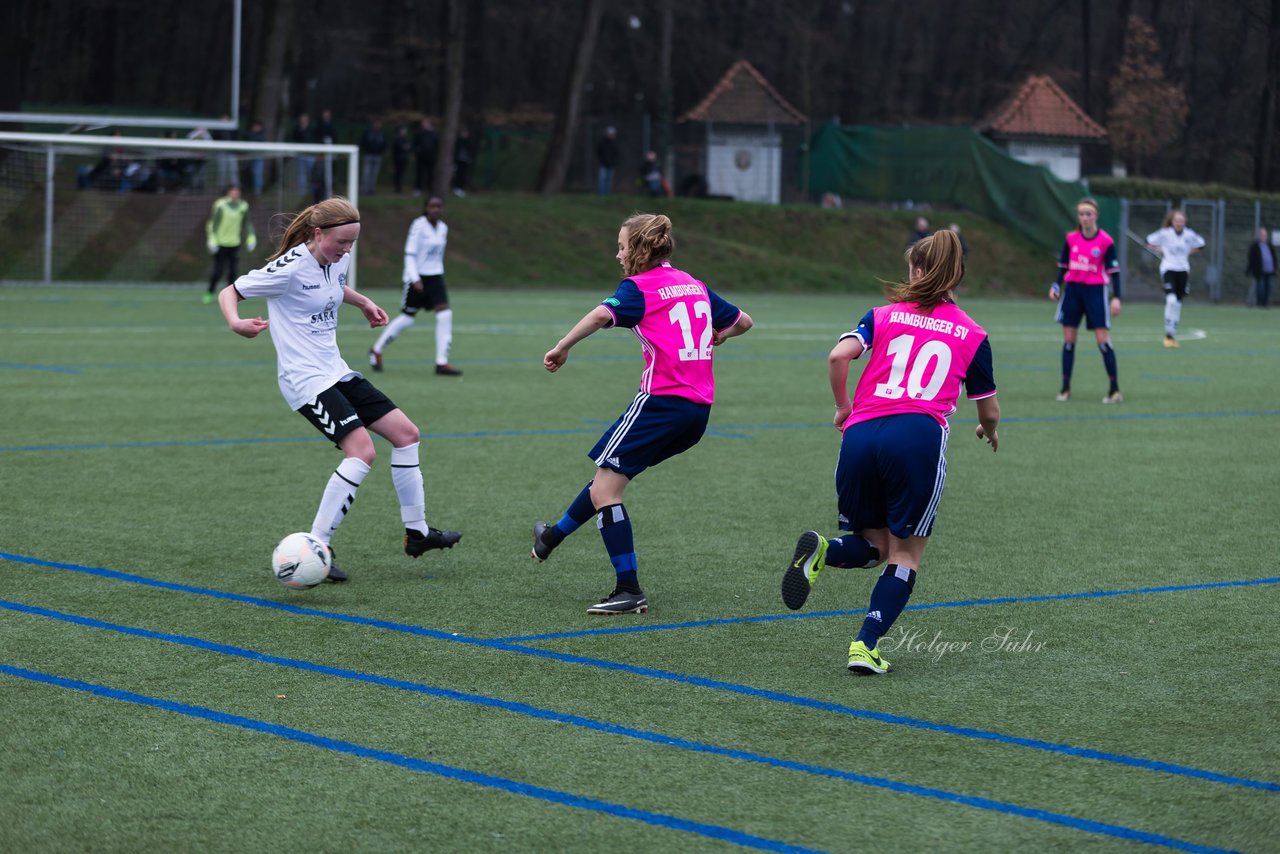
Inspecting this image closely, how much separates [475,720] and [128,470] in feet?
19.6

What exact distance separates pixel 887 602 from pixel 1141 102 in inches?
2057

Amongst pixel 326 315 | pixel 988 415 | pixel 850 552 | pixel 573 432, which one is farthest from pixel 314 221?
pixel 573 432

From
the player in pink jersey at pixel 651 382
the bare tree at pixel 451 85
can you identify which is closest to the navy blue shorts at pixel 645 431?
the player in pink jersey at pixel 651 382

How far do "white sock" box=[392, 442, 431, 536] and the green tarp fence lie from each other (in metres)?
38.0

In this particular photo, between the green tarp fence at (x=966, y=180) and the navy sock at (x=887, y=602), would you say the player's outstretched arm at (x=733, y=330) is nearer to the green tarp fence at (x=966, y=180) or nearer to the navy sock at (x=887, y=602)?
the navy sock at (x=887, y=602)

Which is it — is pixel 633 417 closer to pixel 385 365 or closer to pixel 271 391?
pixel 271 391

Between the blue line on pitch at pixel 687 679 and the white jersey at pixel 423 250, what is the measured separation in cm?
1021

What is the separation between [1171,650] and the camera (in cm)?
628

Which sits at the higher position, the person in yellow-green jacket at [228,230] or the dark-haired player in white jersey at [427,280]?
the person in yellow-green jacket at [228,230]

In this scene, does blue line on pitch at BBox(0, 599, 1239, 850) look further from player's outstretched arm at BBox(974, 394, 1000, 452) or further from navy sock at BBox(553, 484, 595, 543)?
player's outstretched arm at BBox(974, 394, 1000, 452)

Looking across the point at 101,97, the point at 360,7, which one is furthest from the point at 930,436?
the point at 360,7

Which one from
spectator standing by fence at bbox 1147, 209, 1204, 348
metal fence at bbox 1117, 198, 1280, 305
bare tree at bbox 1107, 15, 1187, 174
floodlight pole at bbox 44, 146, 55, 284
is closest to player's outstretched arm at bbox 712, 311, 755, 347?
spectator standing by fence at bbox 1147, 209, 1204, 348

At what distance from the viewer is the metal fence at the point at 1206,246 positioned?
42406mm

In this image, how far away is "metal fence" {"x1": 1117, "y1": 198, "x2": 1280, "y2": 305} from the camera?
1670 inches
